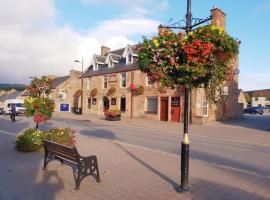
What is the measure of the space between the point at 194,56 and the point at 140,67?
5.05 ft

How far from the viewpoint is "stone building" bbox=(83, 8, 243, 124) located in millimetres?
27469

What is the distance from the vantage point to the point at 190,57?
5.63 m

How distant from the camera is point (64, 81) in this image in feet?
176

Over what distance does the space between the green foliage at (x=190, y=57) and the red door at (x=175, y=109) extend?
69.8 ft

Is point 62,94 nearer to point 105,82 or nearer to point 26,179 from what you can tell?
point 105,82

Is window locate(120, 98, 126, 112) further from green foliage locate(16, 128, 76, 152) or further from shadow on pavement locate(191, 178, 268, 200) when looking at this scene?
shadow on pavement locate(191, 178, 268, 200)

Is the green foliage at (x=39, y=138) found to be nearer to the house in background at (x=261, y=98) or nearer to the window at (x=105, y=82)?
the window at (x=105, y=82)

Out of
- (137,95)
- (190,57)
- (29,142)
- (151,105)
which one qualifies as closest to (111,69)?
(137,95)

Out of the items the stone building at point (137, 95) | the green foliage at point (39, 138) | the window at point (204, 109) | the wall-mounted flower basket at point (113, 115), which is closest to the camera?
the green foliage at point (39, 138)

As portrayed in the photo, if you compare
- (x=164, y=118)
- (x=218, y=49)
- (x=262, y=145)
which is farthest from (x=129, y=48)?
(x=218, y=49)

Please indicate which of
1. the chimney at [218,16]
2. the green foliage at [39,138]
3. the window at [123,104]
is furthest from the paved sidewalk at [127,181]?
the window at [123,104]

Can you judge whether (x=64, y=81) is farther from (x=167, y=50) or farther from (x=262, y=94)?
(x=262, y=94)

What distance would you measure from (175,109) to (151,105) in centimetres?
376

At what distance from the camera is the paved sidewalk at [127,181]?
592 centimetres
